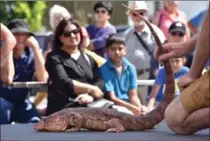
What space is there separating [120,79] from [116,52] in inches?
8.4

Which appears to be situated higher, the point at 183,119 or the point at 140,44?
the point at 140,44

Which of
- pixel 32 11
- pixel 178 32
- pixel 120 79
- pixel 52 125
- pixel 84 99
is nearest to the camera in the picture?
pixel 52 125

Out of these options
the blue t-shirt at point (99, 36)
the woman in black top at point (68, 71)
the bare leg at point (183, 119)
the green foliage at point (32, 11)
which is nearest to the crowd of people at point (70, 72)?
the woman in black top at point (68, 71)

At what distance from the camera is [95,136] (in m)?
3.48

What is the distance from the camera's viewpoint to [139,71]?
23.1 ft

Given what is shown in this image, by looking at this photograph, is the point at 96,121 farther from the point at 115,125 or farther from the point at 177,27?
the point at 177,27

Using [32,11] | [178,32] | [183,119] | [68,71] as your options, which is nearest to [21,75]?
[68,71]

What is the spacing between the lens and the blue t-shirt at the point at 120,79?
5922 millimetres

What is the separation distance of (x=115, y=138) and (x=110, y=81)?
2564 mm

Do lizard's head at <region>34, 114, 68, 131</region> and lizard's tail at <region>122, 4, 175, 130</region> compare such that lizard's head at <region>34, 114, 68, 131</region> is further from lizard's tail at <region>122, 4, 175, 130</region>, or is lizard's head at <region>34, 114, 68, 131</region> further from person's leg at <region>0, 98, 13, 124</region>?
person's leg at <region>0, 98, 13, 124</region>

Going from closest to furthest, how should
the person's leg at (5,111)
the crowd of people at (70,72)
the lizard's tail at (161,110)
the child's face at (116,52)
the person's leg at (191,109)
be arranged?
1. the person's leg at (191,109)
2. the lizard's tail at (161,110)
3. the crowd of people at (70,72)
4. the person's leg at (5,111)
5. the child's face at (116,52)

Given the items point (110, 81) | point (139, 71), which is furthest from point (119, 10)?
point (110, 81)

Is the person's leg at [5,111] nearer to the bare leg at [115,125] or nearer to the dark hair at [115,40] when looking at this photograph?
the dark hair at [115,40]

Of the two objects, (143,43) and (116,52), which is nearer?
(116,52)
